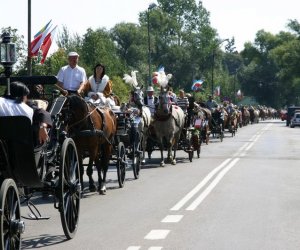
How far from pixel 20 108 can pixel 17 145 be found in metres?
0.68

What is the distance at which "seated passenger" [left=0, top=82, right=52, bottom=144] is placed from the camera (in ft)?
29.1

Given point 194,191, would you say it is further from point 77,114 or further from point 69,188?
point 69,188

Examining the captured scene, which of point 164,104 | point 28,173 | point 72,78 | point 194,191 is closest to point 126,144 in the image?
point 194,191

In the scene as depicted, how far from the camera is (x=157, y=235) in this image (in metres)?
9.84

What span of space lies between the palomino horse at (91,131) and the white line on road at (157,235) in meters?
3.58

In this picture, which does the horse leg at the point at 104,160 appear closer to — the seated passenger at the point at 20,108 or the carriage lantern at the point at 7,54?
the carriage lantern at the point at 7,54

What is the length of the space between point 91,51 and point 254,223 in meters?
80.3

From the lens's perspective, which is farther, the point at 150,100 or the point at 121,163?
the point at 150,100

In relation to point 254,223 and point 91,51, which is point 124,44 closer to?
point 91,51

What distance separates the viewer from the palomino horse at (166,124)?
22.4 metres

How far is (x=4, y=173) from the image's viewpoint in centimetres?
841

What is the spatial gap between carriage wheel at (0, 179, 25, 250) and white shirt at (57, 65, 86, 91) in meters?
6.87

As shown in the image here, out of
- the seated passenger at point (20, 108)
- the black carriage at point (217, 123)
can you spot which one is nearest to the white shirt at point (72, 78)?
the seated passenger at point (20, 108)

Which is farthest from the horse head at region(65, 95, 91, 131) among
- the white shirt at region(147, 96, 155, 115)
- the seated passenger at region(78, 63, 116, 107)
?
the white shirt at region(147, 96, 155, 115)
